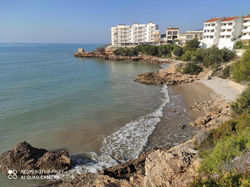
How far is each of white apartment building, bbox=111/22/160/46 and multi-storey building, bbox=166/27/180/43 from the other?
23.4 feet

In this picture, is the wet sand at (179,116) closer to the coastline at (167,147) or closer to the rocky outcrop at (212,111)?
the coastline at (167,147)

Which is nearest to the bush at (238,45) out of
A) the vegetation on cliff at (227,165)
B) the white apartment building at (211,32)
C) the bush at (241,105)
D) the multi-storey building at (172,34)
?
the white apartment building at (211,32)

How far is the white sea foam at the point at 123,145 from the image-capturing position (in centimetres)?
1130

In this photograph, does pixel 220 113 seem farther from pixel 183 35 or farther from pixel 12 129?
pixel 183 35

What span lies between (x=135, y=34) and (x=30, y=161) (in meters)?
104

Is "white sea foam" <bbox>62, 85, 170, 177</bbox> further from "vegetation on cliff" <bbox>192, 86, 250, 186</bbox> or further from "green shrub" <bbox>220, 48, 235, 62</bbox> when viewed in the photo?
"green shrub" <bbox>220, 48, 235, 62</bbox>

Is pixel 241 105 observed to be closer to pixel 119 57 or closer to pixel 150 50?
pixel 150 50

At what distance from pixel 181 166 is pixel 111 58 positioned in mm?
73400

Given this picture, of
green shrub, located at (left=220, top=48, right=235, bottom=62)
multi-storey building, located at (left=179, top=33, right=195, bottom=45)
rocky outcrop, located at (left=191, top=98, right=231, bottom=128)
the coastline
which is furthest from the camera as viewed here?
multi-storey building, located at (left=179, top=33, right=195, bottom=45)

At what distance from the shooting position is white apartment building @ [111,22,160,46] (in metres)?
101

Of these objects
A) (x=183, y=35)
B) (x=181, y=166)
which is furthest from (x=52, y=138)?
(x=183, y=35)

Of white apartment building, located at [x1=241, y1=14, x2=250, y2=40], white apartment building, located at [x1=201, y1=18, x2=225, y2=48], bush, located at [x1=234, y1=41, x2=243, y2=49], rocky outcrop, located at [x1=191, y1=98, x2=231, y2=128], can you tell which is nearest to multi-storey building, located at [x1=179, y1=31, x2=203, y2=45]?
white apartment building, located at [x1=201, y1=18, x2=225, y2=48]

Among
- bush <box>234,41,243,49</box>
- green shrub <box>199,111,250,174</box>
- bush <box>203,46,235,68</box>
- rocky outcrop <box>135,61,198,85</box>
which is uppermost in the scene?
bush <box>234,41,243,49</box>

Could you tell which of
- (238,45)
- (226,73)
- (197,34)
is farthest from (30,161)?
(197,34)
